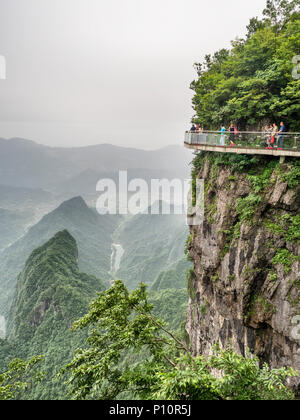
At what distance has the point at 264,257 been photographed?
9.72 metres

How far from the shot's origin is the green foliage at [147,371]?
193 inches

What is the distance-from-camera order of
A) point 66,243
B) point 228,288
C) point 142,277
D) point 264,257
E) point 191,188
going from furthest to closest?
point 142,277 → point 66,243 → point 191,188 → point 228,288 → point 264,257

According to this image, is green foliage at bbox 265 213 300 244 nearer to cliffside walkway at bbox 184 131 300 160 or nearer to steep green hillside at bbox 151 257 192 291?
cliffside walkway at bbox 184 131 300 160

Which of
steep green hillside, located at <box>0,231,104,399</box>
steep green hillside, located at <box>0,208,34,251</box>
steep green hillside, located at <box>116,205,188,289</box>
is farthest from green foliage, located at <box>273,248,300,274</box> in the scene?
steep green hillside, located at <box>0,208,34,251</box>

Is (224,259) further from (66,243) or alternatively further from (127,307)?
(66,243)

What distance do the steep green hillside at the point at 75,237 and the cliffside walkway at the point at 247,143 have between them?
90546mm

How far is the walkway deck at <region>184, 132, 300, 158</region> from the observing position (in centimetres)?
984

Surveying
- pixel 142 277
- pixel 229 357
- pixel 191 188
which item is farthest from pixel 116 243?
pixel 229 357

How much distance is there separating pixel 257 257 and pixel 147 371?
253 inches

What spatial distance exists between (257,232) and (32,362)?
10907 millimetres

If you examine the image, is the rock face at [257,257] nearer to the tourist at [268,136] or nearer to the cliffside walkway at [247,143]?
the cliffside walkway at [247,143]

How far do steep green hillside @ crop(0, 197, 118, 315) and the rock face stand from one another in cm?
8889

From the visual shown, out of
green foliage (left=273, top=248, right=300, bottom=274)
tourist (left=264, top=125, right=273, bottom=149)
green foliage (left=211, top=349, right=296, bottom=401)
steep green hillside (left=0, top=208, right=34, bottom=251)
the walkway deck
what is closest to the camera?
green foliage (left=211, top=349, right=296, bottom=401)

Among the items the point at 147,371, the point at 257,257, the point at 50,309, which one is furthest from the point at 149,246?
the point at 147,371
